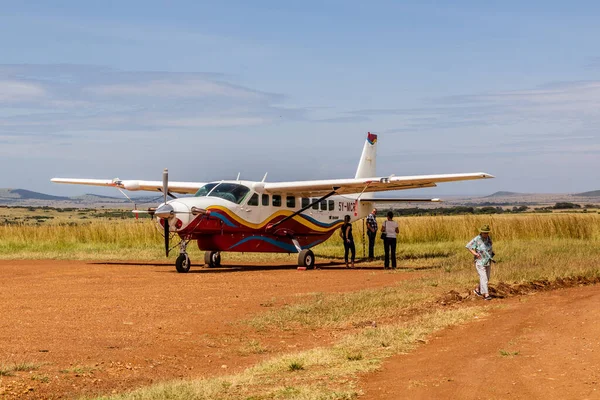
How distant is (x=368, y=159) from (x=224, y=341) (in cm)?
2257

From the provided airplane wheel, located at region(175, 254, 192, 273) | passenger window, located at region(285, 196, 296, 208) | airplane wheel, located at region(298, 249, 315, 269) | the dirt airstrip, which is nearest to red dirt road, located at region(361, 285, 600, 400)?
the dirt airstrip

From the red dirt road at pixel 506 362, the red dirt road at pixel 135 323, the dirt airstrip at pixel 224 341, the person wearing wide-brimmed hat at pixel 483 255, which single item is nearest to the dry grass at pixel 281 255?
the red dirt road at pixel 135 323

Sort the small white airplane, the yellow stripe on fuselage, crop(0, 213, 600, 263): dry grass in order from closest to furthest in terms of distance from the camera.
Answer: the small white airplane
the yellow stripe on fuselage
crop(0, 213, 600, 263): dry grass

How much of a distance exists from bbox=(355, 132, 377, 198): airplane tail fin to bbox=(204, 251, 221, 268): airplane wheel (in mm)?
8765

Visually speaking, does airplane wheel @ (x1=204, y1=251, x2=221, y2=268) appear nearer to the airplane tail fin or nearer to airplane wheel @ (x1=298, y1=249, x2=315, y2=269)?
Result: airplane wheel @ (x1=298, y1=249, x2=315, y2=269)

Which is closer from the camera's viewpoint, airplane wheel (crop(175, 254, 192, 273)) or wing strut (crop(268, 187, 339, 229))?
airplane wheel (crop(175, 254, 192, 273))

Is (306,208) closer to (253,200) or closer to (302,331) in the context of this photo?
(253,200)

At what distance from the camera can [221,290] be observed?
19.7 meters

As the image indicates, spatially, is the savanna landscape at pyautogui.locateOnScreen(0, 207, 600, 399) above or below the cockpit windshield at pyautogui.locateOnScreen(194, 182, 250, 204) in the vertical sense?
below

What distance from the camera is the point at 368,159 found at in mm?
34781

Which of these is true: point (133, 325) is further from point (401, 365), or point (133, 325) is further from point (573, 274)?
point (573, 274)

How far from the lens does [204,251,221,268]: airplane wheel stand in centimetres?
2741

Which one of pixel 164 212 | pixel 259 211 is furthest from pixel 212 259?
pixel 164 212

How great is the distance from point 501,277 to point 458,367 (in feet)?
32.3
